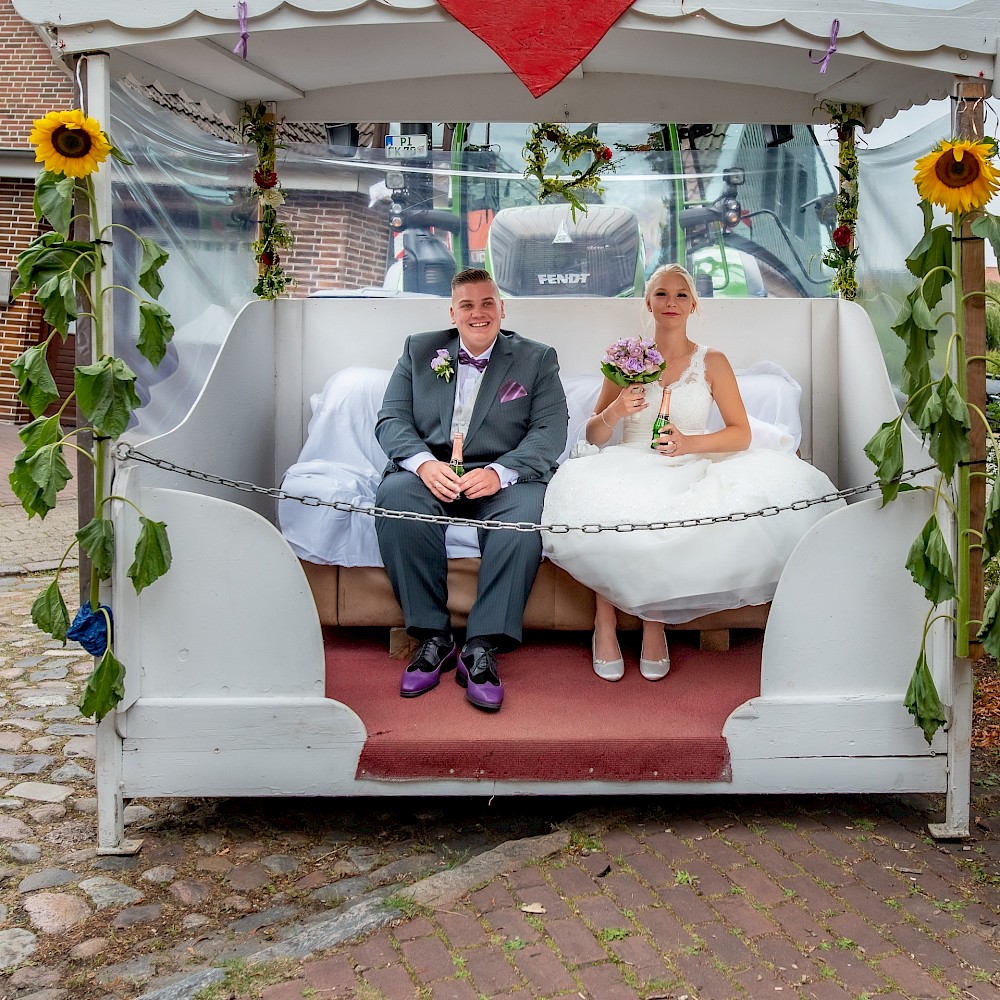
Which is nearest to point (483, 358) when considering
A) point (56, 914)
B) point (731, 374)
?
point (731, 374)

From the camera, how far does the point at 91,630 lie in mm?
3303

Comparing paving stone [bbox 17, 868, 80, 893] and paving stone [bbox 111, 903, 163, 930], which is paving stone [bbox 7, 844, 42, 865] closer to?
paving stone [bbox 17, 868, 80, 893]

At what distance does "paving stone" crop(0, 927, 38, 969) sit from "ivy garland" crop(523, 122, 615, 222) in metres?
3.63

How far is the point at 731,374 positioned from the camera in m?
4.51

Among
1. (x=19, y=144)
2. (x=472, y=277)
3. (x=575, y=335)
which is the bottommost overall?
(x=575, y=335)

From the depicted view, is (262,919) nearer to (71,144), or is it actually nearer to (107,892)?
(107,892)

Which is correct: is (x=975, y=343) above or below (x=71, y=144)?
below

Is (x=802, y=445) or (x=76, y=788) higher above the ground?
(x=802, y=445)

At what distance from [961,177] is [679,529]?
4.66 ft

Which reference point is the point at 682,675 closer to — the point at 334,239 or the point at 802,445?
the point at 802,445

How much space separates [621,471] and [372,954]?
2.06 metres

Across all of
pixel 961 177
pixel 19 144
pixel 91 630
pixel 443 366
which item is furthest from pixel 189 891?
pixel 19 144

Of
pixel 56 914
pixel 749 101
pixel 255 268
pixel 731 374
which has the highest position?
pixel 749 101

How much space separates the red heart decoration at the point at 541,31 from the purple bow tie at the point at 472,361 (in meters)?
1.43
